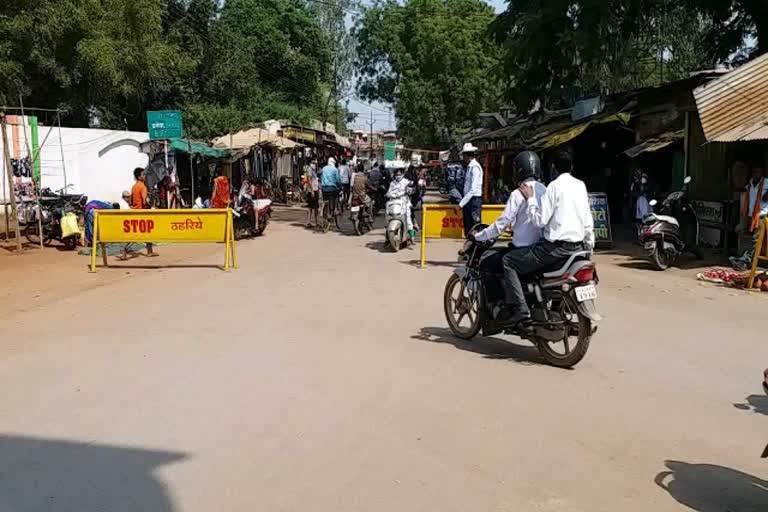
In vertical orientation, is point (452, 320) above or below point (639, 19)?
below

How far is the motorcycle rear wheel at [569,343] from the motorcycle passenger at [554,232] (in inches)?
12.1

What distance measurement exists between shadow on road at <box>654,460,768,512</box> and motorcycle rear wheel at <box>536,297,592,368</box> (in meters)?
1.76

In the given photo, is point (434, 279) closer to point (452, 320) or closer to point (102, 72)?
point (452, 320)

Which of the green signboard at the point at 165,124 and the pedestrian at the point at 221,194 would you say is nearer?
the pedestrian at the point at 221,194

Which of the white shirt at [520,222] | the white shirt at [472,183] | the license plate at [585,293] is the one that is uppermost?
the white shirt at [472,183]

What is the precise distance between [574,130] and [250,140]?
12.9 metres

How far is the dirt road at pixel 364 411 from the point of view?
3.68 metres

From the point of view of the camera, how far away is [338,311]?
8.34m

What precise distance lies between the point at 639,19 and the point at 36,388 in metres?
16.2

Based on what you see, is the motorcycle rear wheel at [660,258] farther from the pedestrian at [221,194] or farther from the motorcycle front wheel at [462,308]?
the pedestrian at [221,194]

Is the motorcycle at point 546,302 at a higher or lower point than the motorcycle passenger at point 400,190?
lower

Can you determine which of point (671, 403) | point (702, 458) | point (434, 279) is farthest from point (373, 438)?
point (434, 279)

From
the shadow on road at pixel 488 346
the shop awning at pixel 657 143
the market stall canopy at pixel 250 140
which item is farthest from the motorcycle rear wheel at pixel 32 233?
the shop awning at pixel 657 143

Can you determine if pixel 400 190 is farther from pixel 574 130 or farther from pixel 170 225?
pixel 574 130
